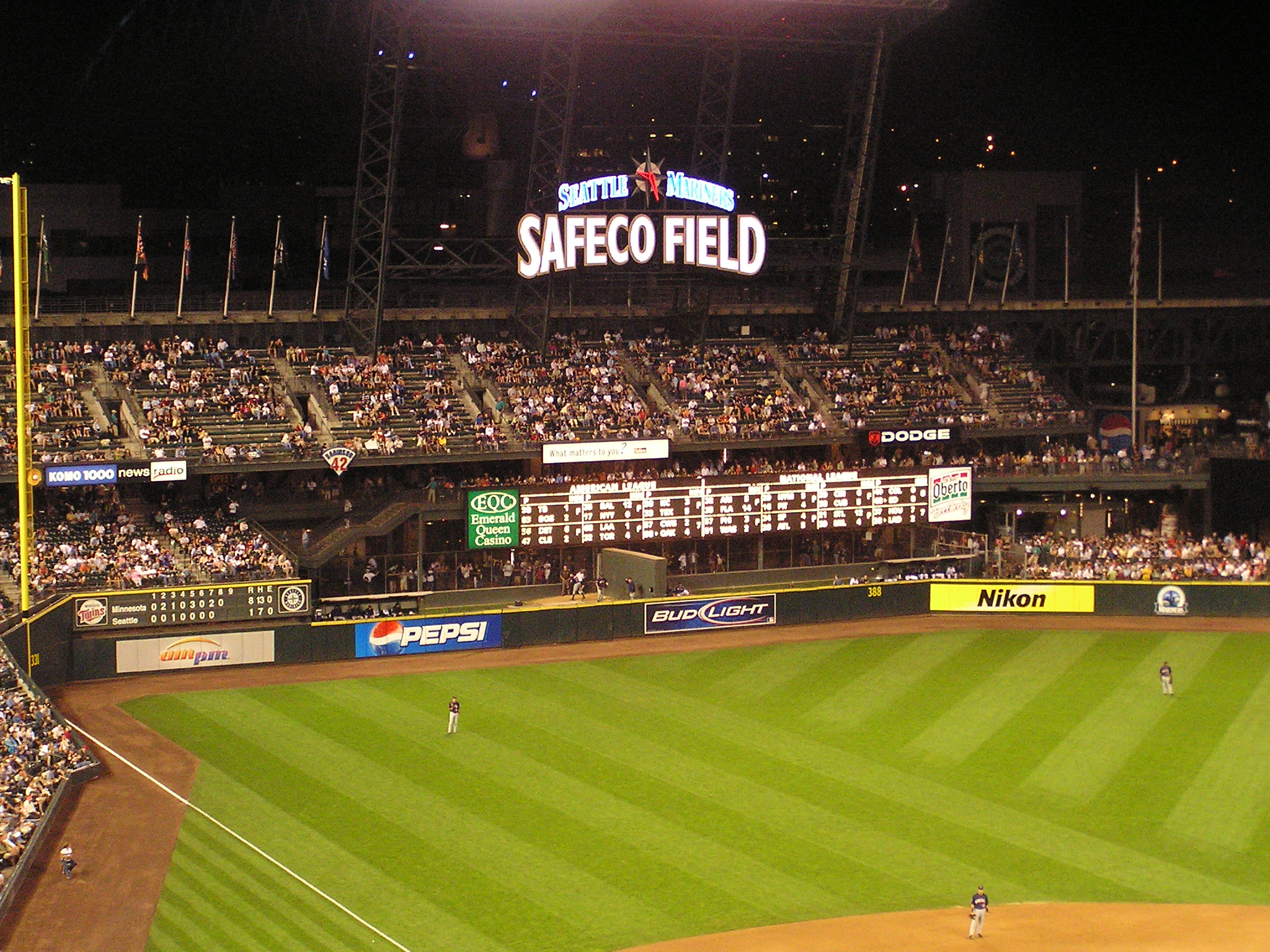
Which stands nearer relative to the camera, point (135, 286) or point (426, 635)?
point (426, 635)

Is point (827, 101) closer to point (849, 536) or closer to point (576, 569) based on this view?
point (849, 536)

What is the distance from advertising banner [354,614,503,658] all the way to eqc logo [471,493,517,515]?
4212 mm

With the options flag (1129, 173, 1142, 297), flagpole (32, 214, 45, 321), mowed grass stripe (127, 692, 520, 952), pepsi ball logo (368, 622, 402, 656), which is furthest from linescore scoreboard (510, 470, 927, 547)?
flagpole (32, 214, 45, 321)

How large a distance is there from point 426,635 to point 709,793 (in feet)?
44.5

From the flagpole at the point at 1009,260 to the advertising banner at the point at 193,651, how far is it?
3539 centimetres

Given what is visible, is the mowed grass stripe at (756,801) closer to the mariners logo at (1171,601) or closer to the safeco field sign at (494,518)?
the safeco field sign at (494,518)

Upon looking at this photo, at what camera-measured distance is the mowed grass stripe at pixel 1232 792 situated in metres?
26.5

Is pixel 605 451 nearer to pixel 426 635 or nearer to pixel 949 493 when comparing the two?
pixel 426 635

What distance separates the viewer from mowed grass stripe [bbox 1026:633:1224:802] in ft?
96.4

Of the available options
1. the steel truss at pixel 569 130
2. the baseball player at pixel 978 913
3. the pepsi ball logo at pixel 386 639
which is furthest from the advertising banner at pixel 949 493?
the baseball player at pixel 978 913

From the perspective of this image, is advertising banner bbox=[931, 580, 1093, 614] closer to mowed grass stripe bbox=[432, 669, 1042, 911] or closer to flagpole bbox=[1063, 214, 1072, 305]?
mowed grass stripe bbox=[432, 669, 1042, 911]

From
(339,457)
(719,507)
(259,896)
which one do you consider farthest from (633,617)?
(259,896)

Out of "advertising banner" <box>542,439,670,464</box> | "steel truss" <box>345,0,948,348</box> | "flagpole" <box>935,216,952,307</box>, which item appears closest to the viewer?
"advertising banner" <box>542,439,670,464</box>

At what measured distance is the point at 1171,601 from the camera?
144ft
